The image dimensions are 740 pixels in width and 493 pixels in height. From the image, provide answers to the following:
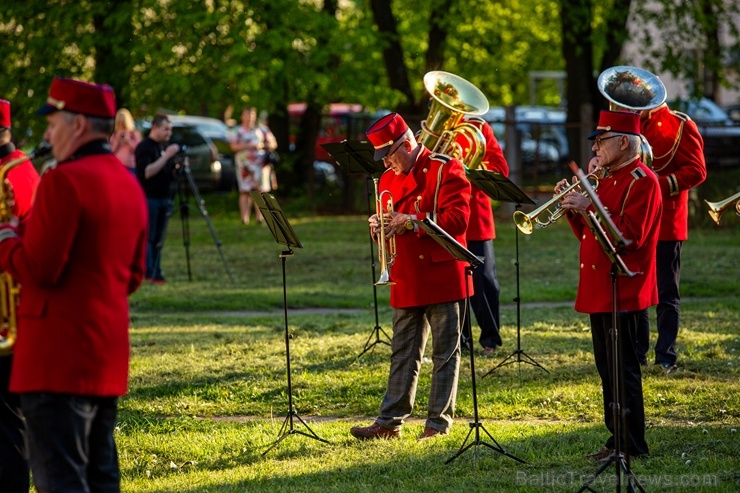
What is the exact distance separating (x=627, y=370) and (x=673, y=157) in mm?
2992

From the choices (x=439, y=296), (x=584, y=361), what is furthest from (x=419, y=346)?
(x=584, y=361)

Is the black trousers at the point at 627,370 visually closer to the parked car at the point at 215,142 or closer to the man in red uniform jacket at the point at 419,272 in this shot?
the man in red uniform jacket at the point at 419,272

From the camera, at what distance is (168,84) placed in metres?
22.4

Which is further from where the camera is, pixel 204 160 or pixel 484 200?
pixel 204 160

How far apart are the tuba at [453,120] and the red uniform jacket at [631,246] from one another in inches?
82.2

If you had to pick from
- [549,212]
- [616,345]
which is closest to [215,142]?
[549,212]

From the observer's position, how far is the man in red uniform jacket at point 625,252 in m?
6.62

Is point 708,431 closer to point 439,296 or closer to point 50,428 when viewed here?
point 439,296

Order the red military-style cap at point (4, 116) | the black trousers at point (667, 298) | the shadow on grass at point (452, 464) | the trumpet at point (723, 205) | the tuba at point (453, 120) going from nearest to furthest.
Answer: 1. the red military-style cap at point (4, 116)
2. the shadow on grass at point (452, 464)
3. the trumpet at point (723, 205)
4. the tuba at point (453, 120)
5. the black trousers at point (667, 298)

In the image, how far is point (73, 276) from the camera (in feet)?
15.1

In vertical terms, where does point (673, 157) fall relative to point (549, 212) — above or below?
above

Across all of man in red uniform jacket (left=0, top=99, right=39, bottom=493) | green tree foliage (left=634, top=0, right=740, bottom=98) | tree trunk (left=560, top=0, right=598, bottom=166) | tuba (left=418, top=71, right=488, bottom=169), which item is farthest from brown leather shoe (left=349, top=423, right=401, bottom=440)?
green tree foliage (left=634, top=0, right=740, bottom=98)

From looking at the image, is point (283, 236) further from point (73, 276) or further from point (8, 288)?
point (73, 276)

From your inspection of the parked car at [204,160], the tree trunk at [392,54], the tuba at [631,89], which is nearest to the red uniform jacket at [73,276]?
the tuba at [631,89]
